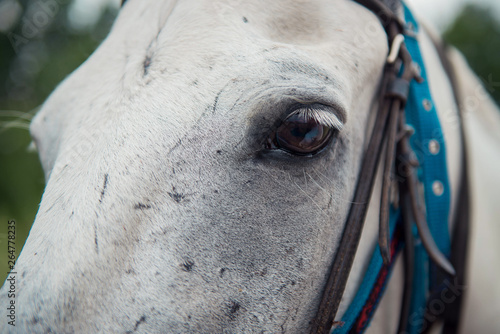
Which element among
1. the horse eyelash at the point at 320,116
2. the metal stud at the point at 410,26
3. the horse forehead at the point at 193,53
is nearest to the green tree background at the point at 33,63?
the metal stud at the point at 410,26

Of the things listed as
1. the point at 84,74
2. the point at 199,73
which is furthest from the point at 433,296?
the point at 84,74

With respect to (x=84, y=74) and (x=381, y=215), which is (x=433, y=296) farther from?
(x=84, y=74)

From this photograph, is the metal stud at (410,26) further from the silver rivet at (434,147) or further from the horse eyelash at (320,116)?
the horse eyelash at (320,116)

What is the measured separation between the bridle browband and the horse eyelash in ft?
0.79

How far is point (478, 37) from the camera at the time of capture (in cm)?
1294

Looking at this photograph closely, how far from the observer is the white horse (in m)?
0.81

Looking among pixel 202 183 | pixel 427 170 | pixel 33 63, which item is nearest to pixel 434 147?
pixel 427 170

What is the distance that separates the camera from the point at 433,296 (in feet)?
4.48

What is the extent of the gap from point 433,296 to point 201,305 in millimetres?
968

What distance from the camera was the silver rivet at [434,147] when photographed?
1307 mm

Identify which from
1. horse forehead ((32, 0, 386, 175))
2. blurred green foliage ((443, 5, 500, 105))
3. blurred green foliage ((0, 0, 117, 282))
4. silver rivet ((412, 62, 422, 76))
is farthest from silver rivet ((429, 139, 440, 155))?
blurred green foliage ((443, 5, 500, 105))

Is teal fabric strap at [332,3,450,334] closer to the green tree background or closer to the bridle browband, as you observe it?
the bridle browband

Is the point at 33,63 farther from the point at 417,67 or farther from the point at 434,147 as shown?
the point at 434,147

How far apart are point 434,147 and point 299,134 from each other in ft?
2.19
